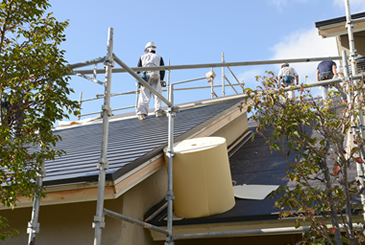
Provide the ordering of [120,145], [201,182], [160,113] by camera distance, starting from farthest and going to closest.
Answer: [160,113]
[120,145]
[201,182]

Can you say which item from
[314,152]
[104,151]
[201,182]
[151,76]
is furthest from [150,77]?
[314,152]

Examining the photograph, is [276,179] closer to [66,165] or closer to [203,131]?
[203,131]

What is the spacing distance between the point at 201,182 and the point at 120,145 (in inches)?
56.8

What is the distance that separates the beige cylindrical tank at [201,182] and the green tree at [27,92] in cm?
180

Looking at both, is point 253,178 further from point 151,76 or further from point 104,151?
point 151,76

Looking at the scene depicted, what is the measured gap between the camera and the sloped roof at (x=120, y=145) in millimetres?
3729

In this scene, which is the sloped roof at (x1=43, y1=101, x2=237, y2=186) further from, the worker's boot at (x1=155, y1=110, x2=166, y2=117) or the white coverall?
the white coverall

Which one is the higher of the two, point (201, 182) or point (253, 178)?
point (253, 178)

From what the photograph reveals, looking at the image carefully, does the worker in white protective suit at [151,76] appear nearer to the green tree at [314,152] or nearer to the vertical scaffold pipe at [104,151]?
the vertical scaffold pipe at [104,151]

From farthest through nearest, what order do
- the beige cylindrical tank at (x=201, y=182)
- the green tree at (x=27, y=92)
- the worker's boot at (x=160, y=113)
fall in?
the worker's boot at (x=160, y=113), the beige cylindrical tank at (x=201, y=182), the green tree at (x=27, y=92)

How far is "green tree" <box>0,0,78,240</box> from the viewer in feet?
9.16

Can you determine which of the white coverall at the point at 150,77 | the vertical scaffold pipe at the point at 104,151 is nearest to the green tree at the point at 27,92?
the vertical scaffold pipe at the point at 104,151

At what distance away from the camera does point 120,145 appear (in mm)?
5164

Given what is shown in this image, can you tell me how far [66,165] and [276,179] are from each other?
9.54 feet
